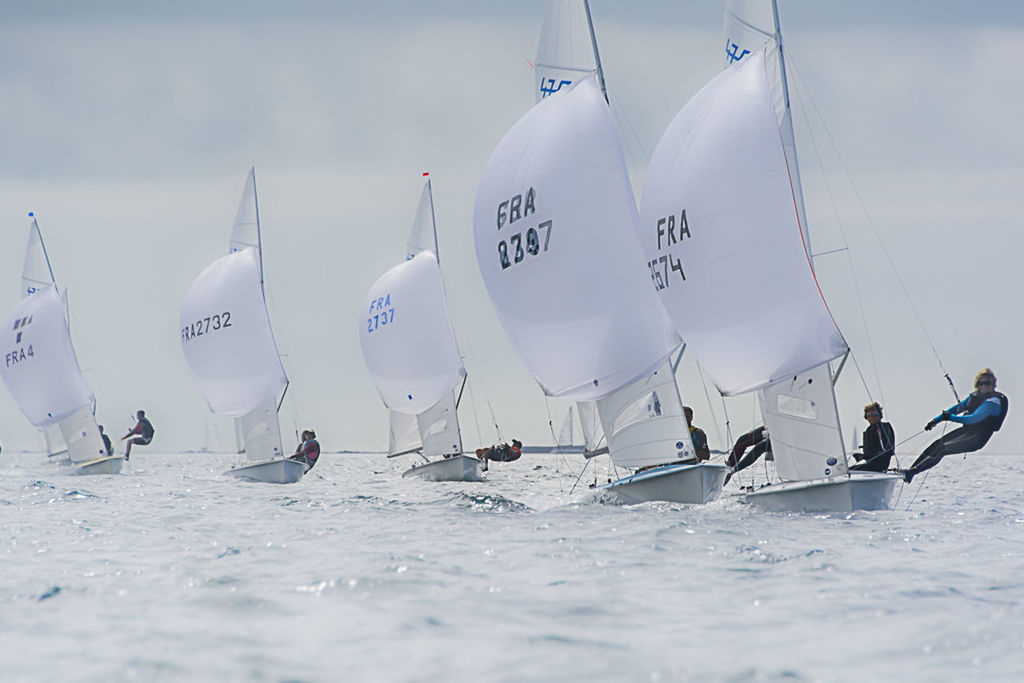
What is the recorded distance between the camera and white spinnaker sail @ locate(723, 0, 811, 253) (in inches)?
574

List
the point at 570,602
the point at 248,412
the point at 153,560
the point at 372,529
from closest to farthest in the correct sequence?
the point at 570,602 → the point at 153,560 → the point at 372,529 → the point at 248,412

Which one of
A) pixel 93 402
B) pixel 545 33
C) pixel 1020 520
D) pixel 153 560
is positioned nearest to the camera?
pixel 153 560

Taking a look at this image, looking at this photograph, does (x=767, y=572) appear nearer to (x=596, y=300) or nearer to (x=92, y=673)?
(x=92, y=673)

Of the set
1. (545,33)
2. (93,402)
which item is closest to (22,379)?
(93,402)

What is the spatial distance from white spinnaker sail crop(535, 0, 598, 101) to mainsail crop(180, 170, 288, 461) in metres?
11.4

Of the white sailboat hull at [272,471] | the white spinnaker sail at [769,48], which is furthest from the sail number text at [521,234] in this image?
the white sailboat hull at [272,471]

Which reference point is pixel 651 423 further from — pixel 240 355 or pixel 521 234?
pixel 240 355

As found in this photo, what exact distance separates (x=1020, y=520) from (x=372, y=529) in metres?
7.76

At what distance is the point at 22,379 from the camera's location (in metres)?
31.9

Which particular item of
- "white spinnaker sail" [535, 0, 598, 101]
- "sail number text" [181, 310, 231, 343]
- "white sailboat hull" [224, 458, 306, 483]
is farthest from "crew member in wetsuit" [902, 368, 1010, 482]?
"sail number text" [181, 310, 231, 343]

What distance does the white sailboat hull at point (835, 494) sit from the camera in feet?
40.4

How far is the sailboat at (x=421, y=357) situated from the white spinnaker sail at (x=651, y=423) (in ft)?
32.9

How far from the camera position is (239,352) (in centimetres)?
2602

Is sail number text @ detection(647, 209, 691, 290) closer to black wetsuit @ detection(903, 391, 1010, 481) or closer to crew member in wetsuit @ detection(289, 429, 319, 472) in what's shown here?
black wetsuit @ detection(903, 391, 1010, 481)
